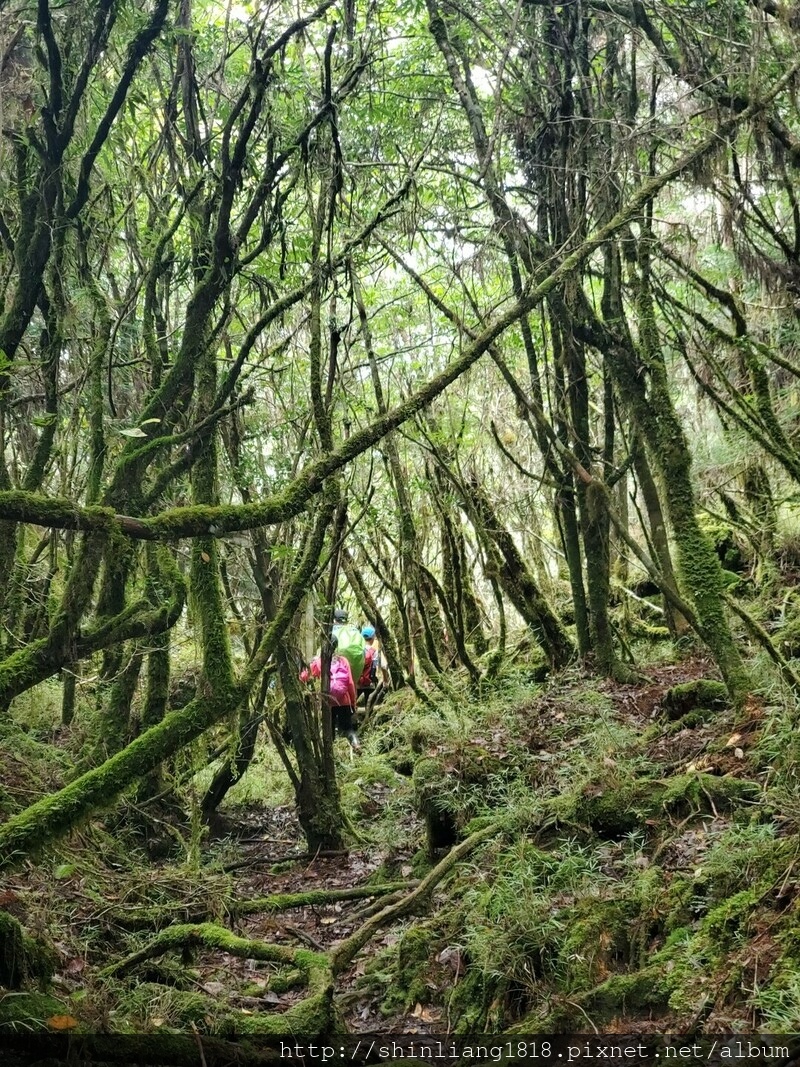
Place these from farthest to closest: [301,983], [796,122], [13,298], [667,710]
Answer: [796,122] < [667,710] < [13,298] < [301,983]

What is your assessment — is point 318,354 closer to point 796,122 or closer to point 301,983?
point 301,983

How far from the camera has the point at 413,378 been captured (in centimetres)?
955

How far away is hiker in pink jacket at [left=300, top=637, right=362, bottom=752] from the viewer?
945cm

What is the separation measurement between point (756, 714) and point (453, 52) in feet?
17.5

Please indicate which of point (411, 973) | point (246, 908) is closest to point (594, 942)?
point (411, 973)

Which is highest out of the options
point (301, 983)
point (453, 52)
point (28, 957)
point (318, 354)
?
point (453, 52)

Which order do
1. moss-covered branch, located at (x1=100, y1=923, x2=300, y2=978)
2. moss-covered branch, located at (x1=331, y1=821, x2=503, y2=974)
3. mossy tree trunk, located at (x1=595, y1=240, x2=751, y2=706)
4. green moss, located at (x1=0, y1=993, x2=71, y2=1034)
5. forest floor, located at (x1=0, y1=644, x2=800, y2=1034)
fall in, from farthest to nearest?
mossy tree trunk, located at (x1=595, y1=240, x2=751, y2=706), moss-covered branch, located at (x1=331, y1=821, x2=503, y2=974), moss-covered branch, located at (x1=100, y1=923, x2=300, y2=978), forest floor, located at (x1=0, y1=644, x2=800, y2=1034), green moss, located at (x1=0, y1=993, x2=71, y2=1034)

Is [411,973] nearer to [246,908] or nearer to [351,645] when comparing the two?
[246,908]

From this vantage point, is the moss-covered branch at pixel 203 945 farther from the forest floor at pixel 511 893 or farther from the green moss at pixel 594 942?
the green moss at pixel 594 942

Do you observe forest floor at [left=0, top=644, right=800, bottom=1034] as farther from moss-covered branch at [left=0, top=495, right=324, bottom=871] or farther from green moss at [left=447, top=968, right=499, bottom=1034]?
moss-covered branch at [left=0, top=495, right=324, bottom=871]

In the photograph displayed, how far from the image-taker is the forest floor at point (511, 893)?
11.2ft

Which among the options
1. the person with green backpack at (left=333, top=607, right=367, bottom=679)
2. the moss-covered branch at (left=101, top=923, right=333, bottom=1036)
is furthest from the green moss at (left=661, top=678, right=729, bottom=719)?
the person with green backpack at (left=333, top=607, right=367, bottom=679)

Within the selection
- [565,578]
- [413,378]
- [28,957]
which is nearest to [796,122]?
[413,378]

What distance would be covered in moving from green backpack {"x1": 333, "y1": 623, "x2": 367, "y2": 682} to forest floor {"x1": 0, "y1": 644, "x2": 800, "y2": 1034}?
2714mm
